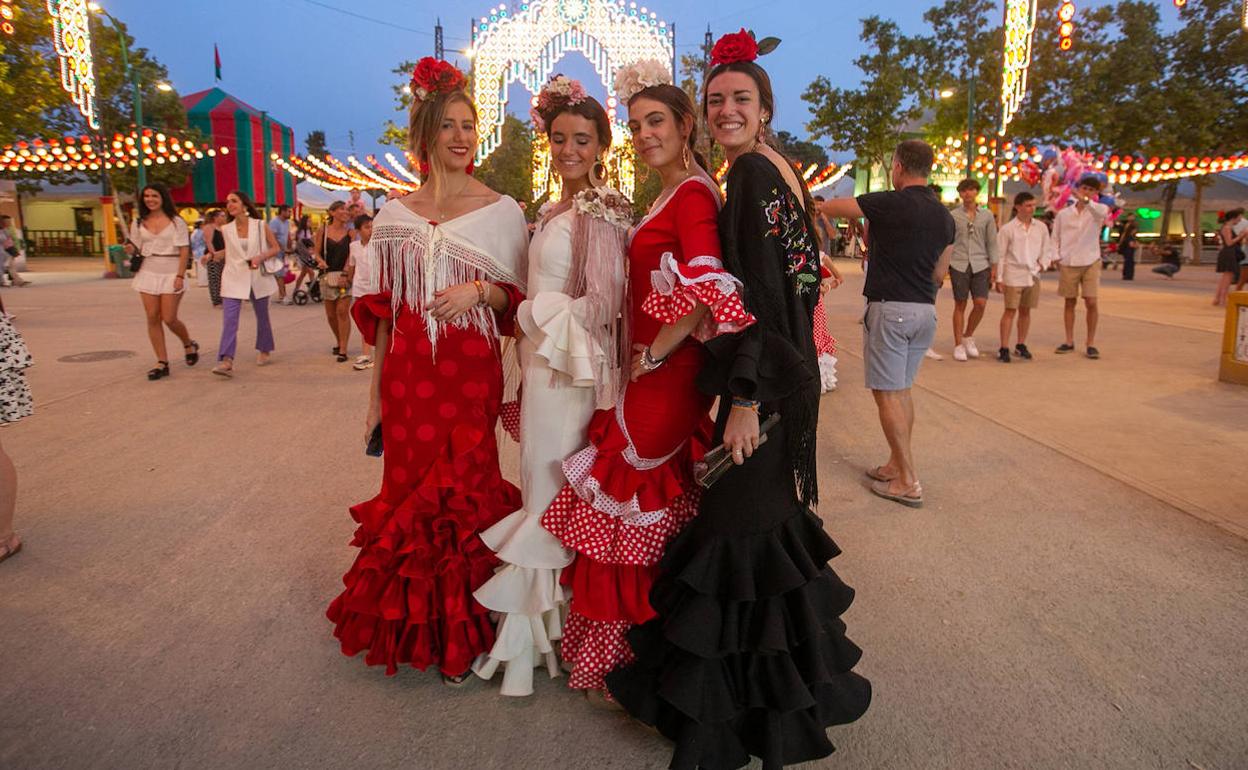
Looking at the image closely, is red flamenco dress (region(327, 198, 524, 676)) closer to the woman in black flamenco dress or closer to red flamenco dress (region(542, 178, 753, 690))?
red flamenco dress (region(542, 178, 753, 690))

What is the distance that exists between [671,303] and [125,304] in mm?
16095

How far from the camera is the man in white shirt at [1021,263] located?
8984mm

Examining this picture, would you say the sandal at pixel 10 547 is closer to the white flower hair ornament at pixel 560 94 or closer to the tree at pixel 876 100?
the white flower hair ornament at pixel 560 94

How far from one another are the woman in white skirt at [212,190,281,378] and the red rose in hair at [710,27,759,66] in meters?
7.14

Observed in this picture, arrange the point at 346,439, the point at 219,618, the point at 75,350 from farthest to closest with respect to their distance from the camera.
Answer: the point at 75,350 < the point at 346,439 < the point at 219,618

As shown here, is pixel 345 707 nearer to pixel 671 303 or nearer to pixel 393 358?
pixel 393 358

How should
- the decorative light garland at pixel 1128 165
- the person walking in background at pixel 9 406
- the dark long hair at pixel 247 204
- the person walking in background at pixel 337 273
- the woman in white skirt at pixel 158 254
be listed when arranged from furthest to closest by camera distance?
the decorative light garland at pixel 1128 165
the person walking in background at pixel 337 273
the dark long hair at pixel 247 204
the woman in white skirt at pixel 158 254
the person walking in background at pixel 9 406

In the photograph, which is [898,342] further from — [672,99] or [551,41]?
[551,41]

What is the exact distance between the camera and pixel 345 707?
262cm

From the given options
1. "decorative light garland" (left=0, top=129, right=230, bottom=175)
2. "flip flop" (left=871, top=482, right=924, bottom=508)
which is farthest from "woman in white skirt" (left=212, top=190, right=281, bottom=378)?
"decorative light garland" (left=0, top=129, right=230, bottom=175)

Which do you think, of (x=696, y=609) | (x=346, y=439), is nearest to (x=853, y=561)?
(x=696, y=609)

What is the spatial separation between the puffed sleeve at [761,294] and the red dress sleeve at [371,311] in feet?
4.19

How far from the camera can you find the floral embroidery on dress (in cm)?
218

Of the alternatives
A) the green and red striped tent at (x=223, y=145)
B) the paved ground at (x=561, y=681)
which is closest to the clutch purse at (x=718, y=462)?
the paved ground at (x=561, y=681)
